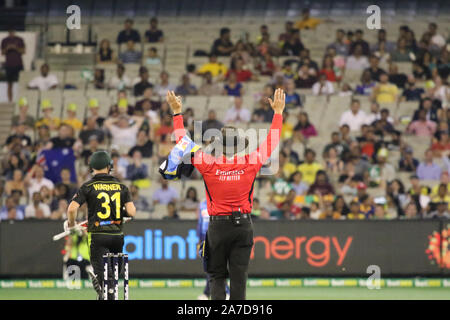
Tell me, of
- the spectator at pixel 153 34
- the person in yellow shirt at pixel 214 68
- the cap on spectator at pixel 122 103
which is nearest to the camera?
the cap on spectator at pixel 122 103

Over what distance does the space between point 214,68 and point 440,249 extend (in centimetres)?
880

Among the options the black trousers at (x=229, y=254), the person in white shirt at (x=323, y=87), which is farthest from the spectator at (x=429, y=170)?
the black trousers at (x=229, y=254)

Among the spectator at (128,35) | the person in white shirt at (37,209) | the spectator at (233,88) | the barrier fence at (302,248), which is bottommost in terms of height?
the barrier fence at (302,248)

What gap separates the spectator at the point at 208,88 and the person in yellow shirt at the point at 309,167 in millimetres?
3552

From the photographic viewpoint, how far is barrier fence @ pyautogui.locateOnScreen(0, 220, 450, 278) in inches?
720

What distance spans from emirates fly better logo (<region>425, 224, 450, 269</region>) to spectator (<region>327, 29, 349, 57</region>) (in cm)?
806

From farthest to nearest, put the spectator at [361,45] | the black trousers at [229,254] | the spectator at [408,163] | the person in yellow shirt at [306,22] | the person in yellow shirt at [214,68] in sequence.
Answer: the person in yellow shirt at [306,22] → the spectator at [361,45] → the person in yellow shirt at [214,68] → the spectator at [408,163] → the black trousers at [229,254]

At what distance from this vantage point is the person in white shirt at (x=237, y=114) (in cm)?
2283

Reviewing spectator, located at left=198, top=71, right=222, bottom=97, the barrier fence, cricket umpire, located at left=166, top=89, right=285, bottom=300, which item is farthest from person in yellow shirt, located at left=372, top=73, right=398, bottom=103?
cricket umpire, located at left=166, top=89, right=285, bottom=300

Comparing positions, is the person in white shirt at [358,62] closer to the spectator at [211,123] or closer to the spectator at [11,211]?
the spectator at [211,123]

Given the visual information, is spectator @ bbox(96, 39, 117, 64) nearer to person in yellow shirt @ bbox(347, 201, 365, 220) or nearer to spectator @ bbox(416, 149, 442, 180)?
person in yellow shirt @ bbox(347, 201, 365, 220)

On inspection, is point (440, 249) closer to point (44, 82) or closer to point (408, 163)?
point (408, 163)

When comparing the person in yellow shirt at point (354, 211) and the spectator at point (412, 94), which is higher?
the spectator at point (412, 94)

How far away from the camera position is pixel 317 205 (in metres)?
20.0
